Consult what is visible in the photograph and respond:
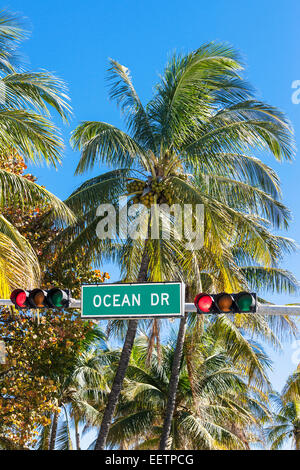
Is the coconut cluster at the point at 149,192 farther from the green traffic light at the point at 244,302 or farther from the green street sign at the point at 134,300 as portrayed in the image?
the green traffic light at the point at 244,302

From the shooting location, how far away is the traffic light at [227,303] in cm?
1106

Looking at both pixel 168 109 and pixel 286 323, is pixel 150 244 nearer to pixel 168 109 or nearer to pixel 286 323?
pixel 168 109

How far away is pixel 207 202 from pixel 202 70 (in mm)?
3691

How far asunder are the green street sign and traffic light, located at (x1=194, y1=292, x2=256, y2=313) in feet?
1.33

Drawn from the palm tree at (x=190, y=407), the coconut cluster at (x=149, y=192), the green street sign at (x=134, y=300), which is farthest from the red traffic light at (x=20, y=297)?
the palm tree at (x=190, y=407)

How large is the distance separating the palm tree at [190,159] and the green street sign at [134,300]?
5.95 meters

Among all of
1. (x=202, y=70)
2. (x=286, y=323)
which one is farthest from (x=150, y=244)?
(x=286, y=323)

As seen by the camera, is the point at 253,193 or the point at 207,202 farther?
the point at 253,193

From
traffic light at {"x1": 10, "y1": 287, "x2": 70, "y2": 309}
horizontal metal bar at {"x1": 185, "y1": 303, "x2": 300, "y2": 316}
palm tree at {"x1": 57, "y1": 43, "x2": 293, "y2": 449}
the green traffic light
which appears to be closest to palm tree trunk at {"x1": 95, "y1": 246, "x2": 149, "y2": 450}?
palm tree at {"x1": 57, "y1": 43, "x2": 293, "y2": 449}

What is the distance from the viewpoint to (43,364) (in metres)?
19.4

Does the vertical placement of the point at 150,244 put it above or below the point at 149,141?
below
